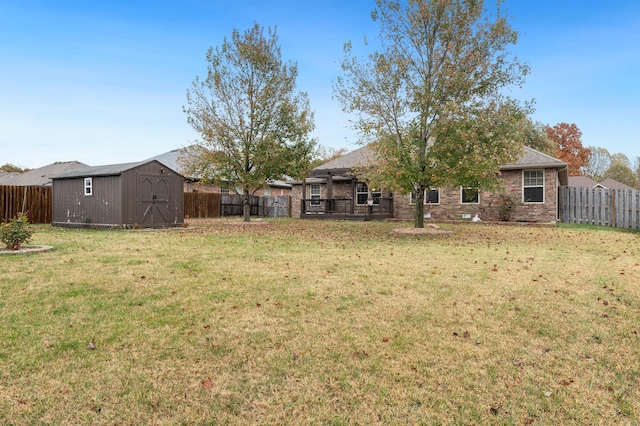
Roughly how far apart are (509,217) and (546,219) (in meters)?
1.62

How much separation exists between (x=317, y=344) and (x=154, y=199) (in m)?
14.4

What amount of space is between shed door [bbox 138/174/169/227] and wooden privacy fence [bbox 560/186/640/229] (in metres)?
19.5

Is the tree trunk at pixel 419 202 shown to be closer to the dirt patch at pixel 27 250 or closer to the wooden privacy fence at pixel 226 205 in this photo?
the dirt patch at pixel 27 250

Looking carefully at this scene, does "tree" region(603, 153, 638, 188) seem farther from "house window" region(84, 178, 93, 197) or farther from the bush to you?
the bush

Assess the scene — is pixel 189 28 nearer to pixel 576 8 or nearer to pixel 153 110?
pixel 153 110

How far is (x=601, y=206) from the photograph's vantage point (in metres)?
17.8

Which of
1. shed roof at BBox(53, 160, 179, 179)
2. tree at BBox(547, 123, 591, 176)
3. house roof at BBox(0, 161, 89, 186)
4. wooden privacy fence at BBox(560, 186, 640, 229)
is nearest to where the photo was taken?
shed roof at BBox(53, 160, 179, 179)

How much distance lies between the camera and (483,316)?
4.25 meters

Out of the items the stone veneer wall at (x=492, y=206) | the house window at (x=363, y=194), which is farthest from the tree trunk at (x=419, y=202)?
the house window at (x=363, y=194)


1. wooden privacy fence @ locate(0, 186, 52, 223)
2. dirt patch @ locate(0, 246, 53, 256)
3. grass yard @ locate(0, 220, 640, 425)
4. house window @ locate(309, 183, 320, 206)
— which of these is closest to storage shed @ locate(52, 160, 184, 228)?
wooden privacy fence @ locate(0, 186, 52, 223)

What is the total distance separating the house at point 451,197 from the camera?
59.9 ft

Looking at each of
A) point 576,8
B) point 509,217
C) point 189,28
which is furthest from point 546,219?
point 189,28

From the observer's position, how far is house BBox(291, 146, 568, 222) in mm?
18250

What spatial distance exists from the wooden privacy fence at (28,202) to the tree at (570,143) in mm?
53591
